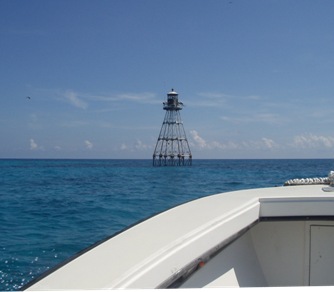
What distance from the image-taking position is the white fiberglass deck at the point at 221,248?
1.08 metres

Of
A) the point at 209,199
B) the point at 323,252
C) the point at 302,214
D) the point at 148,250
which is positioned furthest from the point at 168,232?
the point at 323,252

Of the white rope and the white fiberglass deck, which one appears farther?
the white rope

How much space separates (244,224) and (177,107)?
42699 mm

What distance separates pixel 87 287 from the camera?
37.9 inches

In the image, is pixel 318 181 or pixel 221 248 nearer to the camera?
pixel 221 248

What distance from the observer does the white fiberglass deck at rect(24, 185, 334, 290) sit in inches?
42.5

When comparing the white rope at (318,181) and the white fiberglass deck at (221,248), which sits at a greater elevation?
the white rope at (318,181)

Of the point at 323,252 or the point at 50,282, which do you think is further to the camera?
the point at 323,252

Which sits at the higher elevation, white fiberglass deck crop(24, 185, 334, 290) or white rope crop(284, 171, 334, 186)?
white rope crop(284, 171, 334, 186)

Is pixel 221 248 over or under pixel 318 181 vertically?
under

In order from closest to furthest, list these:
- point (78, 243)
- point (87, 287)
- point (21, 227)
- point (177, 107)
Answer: point (87, 287) < point (78, 243) < point (21, 227) < point (177, 107)

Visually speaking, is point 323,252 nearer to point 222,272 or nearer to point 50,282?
point 222,272

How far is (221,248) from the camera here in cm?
164

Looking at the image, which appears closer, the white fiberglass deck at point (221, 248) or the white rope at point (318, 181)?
the white fiberglass deck at point (221, 248)
